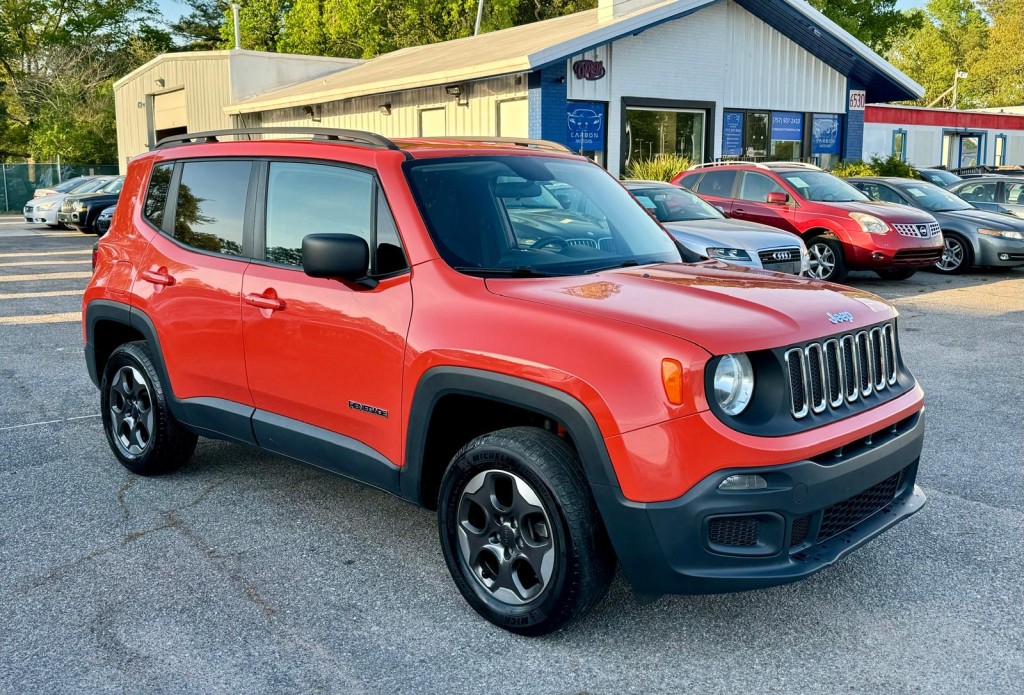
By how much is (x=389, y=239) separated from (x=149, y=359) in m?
1.91

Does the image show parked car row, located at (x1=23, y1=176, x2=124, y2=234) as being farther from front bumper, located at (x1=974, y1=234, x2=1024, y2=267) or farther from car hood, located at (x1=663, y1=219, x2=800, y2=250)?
front bumper, located at (x1=974, y1=234, x2=1024, y2=267)

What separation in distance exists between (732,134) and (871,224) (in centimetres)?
912

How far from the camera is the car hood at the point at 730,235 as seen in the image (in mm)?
10648

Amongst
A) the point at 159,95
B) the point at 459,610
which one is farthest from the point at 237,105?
the point at 459,610

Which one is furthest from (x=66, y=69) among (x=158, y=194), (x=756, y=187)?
(x=158, y=194)

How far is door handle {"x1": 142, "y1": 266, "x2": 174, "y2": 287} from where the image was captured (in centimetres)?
494

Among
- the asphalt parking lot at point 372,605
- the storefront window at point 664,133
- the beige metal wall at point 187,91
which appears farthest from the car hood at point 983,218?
the beige metal wall at point 187,91

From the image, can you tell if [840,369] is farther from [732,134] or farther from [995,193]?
[732,134]

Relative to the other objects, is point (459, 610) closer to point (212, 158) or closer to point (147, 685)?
point (147, 685)

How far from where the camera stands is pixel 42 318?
437 inches

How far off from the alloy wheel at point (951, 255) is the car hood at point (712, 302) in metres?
11.8

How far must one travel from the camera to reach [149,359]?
203 inches

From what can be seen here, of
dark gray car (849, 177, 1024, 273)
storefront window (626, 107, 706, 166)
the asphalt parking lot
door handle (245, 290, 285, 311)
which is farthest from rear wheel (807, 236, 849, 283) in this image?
door handle (245, 290, 285, 311)

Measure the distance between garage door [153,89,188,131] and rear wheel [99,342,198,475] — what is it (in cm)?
2984
